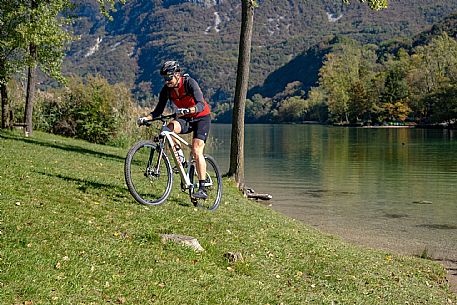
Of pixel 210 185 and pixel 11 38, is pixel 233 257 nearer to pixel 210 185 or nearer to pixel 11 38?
pixel 210 185

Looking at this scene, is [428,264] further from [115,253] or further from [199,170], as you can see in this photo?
[115,253]

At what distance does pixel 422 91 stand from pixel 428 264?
120941 millimetres

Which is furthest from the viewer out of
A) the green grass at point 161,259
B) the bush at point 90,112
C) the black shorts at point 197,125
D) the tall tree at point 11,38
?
the bush at point 90,112

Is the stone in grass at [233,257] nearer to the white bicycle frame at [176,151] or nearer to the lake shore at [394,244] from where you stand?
the white bicycle frame at [176,151]

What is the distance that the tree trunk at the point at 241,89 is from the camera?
18894mm

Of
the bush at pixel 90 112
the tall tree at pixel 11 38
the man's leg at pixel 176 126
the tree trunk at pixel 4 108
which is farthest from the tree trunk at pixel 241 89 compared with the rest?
the bush at pixel 90 112

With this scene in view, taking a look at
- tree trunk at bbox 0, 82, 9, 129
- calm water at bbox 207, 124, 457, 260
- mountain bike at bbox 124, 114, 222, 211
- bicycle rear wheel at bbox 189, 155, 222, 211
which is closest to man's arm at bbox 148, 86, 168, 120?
mountain bike at bbox 124, 114, 222, 211

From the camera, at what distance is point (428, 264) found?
36.8 ft

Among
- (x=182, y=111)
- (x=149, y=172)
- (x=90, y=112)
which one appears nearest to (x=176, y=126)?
(x=182, y=111)

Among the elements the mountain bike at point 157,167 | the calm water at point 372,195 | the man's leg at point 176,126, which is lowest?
the calm water at point 372,195

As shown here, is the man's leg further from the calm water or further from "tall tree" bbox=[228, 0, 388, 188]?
"tall tree" bbox=[228, 0, 388, 188]

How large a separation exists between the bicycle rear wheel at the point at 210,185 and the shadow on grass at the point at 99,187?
50.1 inches

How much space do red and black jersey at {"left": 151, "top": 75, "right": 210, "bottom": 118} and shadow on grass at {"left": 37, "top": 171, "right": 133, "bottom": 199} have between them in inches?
64.5

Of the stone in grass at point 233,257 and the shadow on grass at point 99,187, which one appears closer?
the stone in grass at point 233,257
